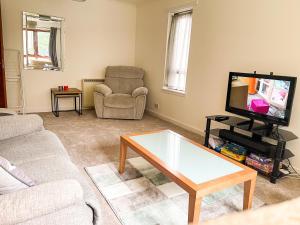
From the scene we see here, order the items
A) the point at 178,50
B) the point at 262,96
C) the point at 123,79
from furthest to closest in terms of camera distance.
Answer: the point at 123,79 < the point at 178,50 < the point at 262,96

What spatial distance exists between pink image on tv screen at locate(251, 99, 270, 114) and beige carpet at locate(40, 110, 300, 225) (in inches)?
30.3

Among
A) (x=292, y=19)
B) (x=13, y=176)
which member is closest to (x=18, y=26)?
(x=13, y=176)

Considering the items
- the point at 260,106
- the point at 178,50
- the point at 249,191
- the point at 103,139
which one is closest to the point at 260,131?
the point at 260,106

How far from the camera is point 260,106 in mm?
2645

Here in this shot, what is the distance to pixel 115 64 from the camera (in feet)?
17.1

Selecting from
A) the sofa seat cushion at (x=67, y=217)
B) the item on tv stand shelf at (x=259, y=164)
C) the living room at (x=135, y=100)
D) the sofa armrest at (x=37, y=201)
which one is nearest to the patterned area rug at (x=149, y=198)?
the living room at (x=135, y=100)

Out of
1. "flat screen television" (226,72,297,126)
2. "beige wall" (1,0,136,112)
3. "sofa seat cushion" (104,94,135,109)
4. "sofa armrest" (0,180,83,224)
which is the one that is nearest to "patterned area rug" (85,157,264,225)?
"sofa armrest" (0,180,83,224)

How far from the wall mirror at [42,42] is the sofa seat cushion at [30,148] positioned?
9.36ft

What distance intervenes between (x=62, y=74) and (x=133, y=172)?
314 centimetres

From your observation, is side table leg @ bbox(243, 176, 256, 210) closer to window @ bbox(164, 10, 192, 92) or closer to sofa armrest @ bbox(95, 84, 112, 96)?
window @ bbox(164, 10, 192, 92)

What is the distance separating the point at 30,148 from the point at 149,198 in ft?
3.42

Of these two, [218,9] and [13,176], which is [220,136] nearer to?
[218,9]

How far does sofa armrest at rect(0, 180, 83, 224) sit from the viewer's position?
90 cm

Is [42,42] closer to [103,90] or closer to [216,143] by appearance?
[103,90]
